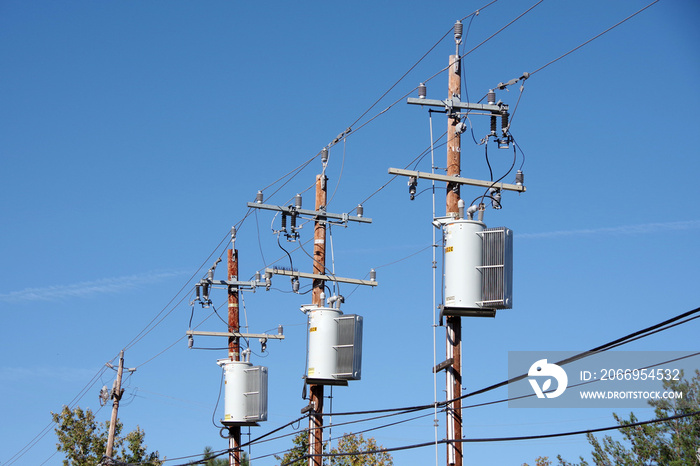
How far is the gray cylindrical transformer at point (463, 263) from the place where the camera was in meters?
18.5

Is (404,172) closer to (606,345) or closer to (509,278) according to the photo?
(509,278)

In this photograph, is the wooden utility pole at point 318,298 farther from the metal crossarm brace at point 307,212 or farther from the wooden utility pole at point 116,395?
the wooden utility pole at point 116,395

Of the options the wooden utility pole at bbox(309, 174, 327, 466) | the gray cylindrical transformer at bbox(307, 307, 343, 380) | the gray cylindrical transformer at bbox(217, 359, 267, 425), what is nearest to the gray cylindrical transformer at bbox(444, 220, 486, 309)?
the gray cylindrical transformer at bbox(307, 307, 343, 380)

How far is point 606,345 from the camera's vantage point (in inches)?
606

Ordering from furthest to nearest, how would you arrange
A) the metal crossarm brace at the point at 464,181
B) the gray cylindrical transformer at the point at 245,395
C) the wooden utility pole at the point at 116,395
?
1. the wooden utility pole at the point at 116,395
2. the gray cylindrical transformer at the point at 245,395
3. the metal crossarm brace at the point at 464,181

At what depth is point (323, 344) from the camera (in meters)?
25.8

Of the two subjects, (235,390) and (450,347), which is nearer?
(450,347)

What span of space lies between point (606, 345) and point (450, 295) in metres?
3.76

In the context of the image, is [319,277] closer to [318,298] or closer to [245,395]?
[318,298]

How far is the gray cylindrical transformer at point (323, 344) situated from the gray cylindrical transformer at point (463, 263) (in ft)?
24.9

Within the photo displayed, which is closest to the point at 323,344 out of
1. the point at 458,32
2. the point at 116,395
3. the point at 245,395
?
the point at 245,395

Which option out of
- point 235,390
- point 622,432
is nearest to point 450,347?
point 235,390

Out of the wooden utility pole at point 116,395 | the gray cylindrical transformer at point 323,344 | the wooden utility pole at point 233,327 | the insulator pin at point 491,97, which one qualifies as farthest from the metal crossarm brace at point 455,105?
the wooden utility pole at point 116,395

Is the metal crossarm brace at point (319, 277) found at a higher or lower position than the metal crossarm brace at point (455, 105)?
lower
